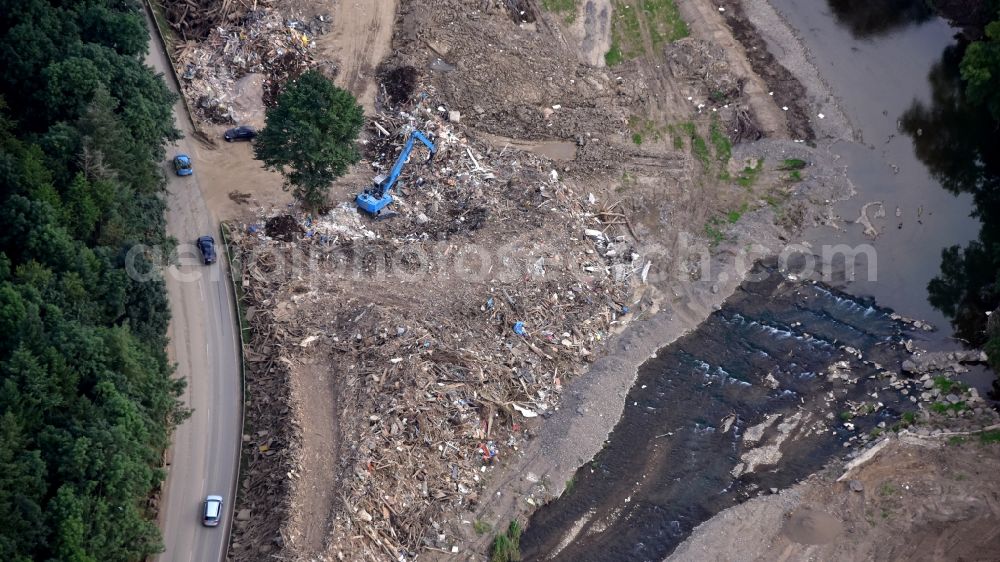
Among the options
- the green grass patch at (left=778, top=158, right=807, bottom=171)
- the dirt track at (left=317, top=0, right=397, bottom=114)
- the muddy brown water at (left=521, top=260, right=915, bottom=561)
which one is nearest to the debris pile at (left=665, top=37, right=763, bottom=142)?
the green grass patch at (left=778, top=158, right=807, bottom=171)

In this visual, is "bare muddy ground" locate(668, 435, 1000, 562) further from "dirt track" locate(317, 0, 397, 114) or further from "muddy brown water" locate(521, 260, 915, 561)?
"dirt track" locate(317, 0, 397, 114)

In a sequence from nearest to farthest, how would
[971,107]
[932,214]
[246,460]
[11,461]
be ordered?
[11,461] → [246,460] → [932,214] → [971,107]

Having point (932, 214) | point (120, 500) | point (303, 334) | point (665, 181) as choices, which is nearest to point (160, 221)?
point (303, 334)

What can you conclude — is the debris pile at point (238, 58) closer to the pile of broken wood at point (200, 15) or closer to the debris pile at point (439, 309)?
the pile of broken wood at point (200, 15)

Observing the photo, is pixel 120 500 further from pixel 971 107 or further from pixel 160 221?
pixel 971 107

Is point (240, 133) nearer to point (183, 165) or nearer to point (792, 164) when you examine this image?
point (183, 165)

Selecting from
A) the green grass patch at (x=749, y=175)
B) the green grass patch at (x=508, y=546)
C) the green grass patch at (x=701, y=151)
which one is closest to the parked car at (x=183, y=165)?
the green grass patch at (x=508, y=546)
